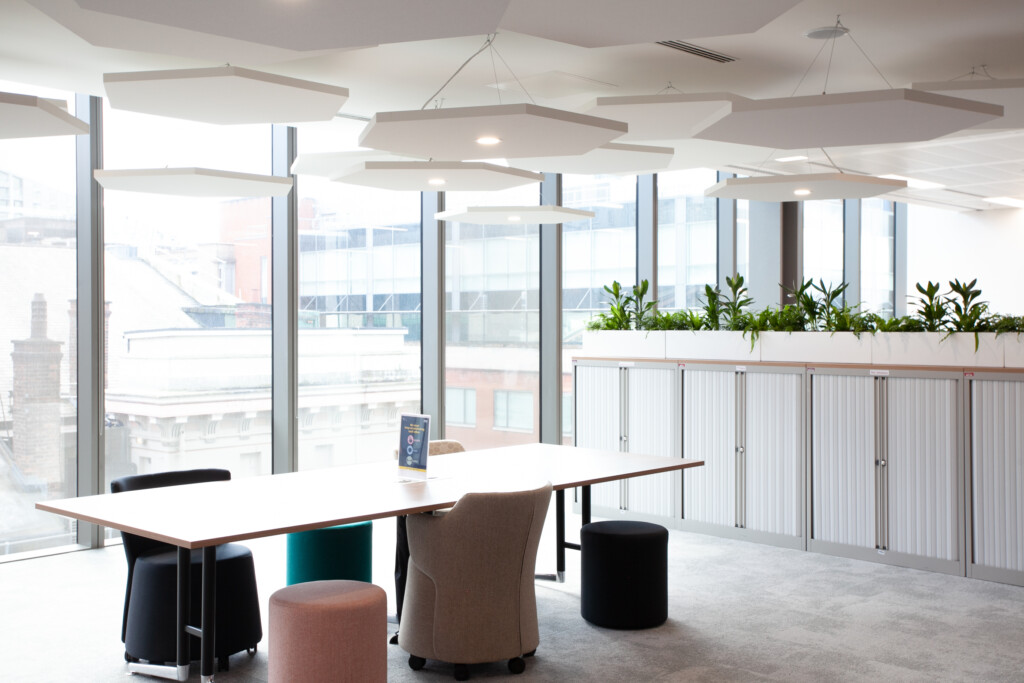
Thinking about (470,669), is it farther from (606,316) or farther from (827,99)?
(606,316)

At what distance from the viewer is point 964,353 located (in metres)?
6.46

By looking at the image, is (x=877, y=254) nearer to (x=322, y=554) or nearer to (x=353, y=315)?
(x=353, y=315)

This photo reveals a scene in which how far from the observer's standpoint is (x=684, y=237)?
34.1ft

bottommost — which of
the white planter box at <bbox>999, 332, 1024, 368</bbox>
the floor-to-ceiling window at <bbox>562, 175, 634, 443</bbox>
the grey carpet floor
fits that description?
the grey carpet floor

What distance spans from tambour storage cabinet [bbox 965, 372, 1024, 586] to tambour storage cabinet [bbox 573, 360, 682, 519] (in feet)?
7.50

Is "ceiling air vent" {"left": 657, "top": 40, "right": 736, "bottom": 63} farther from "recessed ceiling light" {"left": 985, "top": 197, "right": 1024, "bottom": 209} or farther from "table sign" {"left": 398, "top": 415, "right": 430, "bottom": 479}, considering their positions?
"recessed ceiling light" {"left": 985, "top": 197, "right": 1024, "bottom": 209}

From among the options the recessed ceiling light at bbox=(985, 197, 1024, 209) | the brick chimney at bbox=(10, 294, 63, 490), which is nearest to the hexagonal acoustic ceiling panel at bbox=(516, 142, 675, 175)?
the brick chimney at bbox=(10, 294, 63, 490)

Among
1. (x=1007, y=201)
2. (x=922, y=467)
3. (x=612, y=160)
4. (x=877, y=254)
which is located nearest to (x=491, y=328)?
(x=612, y=160)

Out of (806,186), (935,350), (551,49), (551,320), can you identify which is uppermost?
(551,49)

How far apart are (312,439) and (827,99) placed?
5.24 metres

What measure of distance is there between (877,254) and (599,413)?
312 inches

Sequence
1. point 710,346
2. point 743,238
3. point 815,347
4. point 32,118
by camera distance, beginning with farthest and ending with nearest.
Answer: point 743,238
point 710,346
point 815,347
point 32,118

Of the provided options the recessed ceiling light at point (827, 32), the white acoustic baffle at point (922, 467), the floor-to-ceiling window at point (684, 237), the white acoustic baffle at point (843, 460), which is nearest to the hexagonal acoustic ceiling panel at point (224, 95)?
the recessed ceiling light at point (827, 32)

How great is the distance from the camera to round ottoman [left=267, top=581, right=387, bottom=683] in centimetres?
369
